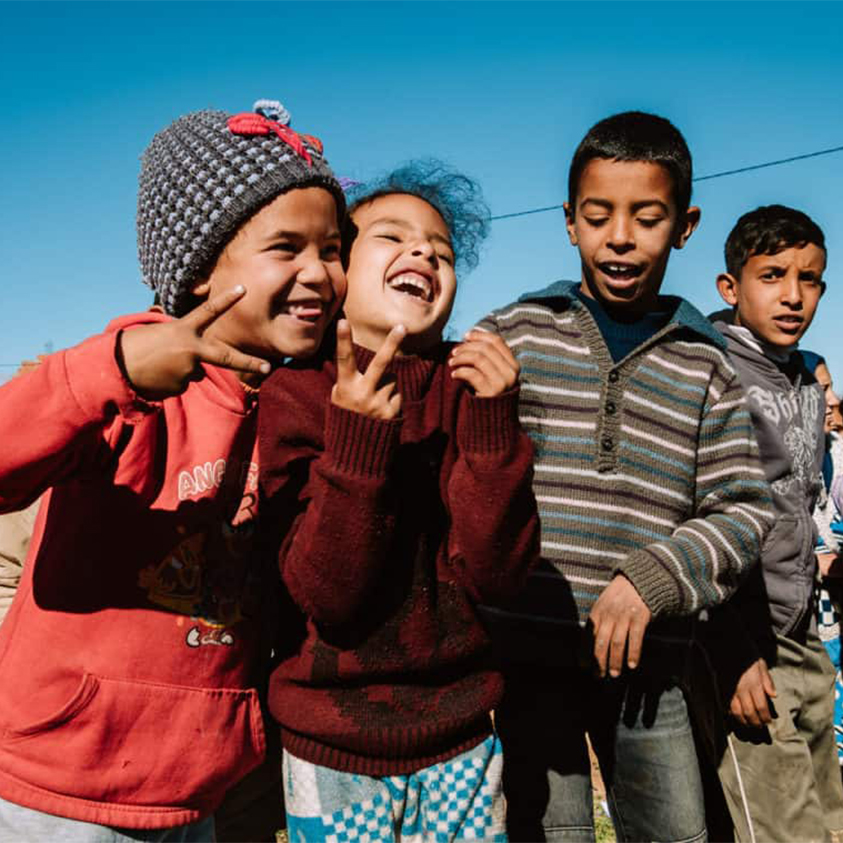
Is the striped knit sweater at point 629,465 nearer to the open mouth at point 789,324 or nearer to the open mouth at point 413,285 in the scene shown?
the open mouth at point 413,285

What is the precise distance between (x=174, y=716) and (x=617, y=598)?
1030 millimetres

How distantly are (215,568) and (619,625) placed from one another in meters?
0.94

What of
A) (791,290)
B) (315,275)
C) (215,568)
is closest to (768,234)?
(791,290)

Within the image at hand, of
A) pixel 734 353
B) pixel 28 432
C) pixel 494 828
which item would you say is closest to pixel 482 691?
pixel 494 828

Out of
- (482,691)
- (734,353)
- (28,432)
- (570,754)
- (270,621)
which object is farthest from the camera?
(734,353)

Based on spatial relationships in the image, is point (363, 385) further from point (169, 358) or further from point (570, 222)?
point (570, 222)

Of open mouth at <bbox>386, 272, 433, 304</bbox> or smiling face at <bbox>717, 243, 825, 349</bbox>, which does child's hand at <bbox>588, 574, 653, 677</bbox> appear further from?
smiling face at <bbox>717, 243, 825, 349</bbox>

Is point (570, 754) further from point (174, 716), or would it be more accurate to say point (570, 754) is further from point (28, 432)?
point (28, 432)

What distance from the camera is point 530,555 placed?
5.58 feet

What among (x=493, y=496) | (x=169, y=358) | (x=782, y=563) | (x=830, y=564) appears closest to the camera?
(x=169, y=358)

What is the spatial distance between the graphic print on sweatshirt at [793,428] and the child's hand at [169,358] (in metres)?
2.28

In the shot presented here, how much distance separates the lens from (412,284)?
6.15 feet

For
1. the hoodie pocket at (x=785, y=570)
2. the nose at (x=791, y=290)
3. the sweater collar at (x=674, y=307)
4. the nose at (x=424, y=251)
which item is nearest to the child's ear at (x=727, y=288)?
the nose at (x=791, y=290)

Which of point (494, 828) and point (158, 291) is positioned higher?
point (158, 291)
